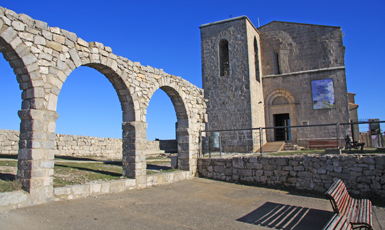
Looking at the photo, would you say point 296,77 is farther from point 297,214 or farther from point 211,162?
point 297,214

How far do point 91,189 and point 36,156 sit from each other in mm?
1444

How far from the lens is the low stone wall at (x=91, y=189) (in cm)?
465

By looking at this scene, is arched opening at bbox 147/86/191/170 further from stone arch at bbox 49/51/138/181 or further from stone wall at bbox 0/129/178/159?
stone wall at bbox 0/129/178/159

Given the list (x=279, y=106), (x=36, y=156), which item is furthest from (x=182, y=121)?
(x=279, y=106)

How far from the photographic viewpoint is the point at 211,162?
9508 millimetres

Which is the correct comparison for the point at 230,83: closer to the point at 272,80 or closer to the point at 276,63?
the point at 272,80

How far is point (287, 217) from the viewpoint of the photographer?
203 inches

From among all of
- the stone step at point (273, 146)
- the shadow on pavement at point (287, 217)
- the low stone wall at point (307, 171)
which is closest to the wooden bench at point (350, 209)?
the shadow on pavement at point (287, 217)

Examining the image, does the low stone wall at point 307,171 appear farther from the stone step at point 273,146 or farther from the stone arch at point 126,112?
the stone step at point 273,146

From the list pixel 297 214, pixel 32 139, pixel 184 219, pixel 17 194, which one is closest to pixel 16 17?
pixel 32 139

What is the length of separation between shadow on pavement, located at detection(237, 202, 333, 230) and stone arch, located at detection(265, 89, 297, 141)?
11717 mm

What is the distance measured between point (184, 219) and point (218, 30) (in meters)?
14.3

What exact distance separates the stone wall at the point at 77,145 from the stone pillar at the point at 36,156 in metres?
7.24

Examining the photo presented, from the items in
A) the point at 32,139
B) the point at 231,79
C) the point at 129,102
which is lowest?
the point at 32,139
